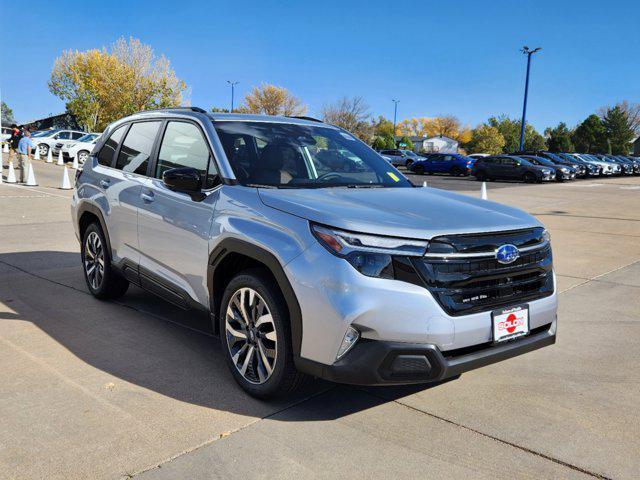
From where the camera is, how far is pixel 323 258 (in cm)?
298

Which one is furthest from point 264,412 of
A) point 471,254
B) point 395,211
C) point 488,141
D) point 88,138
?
point 488,141

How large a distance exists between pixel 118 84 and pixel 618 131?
77.1 meters

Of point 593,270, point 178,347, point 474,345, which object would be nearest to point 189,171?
point 178,347

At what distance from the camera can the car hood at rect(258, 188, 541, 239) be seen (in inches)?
119

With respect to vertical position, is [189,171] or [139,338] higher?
[189,171]

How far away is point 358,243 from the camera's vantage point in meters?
2.98

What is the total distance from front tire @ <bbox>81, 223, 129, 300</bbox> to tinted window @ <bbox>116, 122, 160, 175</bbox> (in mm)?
735

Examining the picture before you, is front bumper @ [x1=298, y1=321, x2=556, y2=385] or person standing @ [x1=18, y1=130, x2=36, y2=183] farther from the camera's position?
person standing @ [x1=18, y1=130, x2=36, y2=183]

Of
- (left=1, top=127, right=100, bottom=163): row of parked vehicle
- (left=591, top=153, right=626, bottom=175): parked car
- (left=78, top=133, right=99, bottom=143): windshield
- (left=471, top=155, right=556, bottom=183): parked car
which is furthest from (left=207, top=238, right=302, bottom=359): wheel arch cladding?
(left=591, top=153, right=626, bottom=175): parked car

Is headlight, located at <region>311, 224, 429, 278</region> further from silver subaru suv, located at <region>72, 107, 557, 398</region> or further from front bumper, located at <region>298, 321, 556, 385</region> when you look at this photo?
front bumper, located at <region>298, 321, 556, 385</region>

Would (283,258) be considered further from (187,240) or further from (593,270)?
(593,270)

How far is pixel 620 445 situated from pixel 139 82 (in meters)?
58.0

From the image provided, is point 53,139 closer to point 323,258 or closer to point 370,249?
point 323,258

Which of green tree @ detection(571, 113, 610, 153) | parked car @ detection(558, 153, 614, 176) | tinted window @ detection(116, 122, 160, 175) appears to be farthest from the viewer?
green tree @ detection(571, 113, 610, 153)
